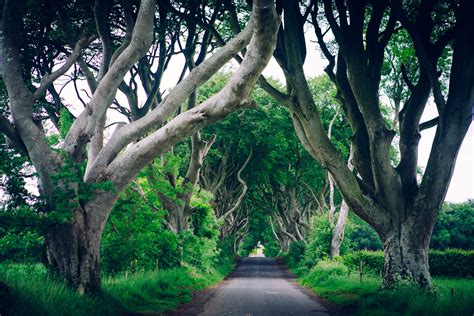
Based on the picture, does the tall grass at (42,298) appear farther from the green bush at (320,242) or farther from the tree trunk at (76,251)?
the green bush at (320,242)

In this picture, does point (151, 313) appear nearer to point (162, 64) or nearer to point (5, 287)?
point (5, 287)

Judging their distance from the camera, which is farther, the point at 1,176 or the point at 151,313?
the point at 151,313

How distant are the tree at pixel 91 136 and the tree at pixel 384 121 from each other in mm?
3437

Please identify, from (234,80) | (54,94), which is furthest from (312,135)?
(54,94)

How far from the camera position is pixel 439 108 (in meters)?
11.8

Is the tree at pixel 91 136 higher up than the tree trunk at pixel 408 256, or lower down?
higher up

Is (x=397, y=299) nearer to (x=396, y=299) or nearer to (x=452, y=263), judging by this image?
(x=396, y=299)

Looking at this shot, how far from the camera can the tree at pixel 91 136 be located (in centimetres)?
911

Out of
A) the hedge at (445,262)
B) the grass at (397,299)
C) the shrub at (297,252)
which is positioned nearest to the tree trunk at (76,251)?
the grass at (397,299)

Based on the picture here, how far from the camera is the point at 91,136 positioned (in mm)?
10500

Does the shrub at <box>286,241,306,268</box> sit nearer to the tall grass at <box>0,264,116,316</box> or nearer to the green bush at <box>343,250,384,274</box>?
the green bush at <box>343,250,384,274</box>

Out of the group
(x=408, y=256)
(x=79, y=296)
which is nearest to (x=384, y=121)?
(x=408, y=256)

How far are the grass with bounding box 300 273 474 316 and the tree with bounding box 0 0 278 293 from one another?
569 centimetres

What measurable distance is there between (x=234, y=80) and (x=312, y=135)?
453 centimetres
